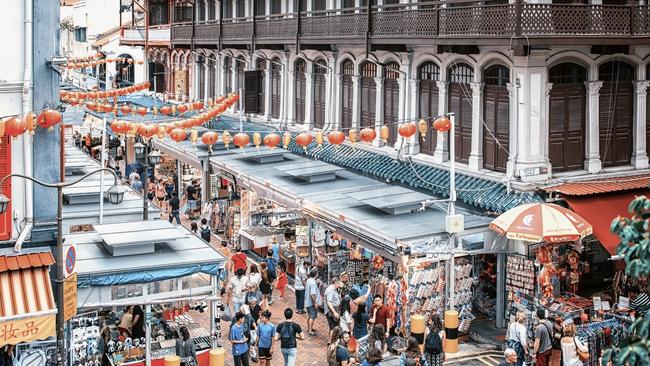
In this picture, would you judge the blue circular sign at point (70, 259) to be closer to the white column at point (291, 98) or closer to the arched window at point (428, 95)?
the arched window at point (428, 95)

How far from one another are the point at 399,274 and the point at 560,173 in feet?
16.8

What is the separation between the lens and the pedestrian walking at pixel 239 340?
733 inches

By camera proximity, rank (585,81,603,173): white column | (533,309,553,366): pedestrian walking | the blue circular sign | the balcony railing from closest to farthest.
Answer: the blue circular sign, (533,309,553,366): pedestrian walking, the balcony railing, (585,81,603,173): white column

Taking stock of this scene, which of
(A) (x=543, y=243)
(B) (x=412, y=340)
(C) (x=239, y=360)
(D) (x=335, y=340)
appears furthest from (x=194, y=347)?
(A) (x=543, y=243)

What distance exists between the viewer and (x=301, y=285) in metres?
24.3

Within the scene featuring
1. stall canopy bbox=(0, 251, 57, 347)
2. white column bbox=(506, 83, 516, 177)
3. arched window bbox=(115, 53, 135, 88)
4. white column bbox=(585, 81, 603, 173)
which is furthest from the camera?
arched window bbox=(115, 53, 135, 88)

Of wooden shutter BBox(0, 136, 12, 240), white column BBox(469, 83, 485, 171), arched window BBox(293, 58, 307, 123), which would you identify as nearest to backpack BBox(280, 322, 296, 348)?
wooden shutter BBox(0, 136, 12, 240)

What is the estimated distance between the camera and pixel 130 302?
1731 centimetres

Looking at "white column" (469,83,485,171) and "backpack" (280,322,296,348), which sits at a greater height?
"white column" (469,83,485,171)

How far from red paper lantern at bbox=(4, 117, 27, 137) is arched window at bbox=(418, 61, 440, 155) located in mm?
12070

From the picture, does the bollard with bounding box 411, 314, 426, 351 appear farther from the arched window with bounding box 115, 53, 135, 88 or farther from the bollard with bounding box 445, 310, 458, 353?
the arched window with bounding box 115, 53, 135, 88

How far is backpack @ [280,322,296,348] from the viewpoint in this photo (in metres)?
18.8

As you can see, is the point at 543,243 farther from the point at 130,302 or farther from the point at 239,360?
the point at 130,302

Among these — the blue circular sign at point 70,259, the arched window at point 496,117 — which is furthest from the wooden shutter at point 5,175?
the arched window at point 496,117
